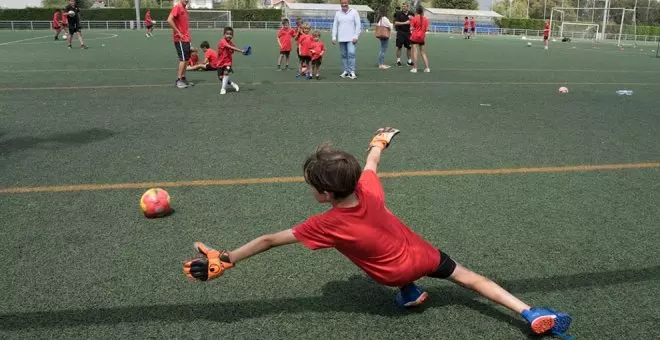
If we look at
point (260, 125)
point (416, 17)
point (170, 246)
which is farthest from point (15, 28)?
point (170, 246)

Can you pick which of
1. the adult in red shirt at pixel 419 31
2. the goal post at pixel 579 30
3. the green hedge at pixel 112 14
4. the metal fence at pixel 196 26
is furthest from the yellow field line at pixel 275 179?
the green hedge at pixel 112 14

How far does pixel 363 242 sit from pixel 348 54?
11341mm

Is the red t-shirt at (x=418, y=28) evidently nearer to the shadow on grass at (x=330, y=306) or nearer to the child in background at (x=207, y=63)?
the child in background at (x=207, y=63)

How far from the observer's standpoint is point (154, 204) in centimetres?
425

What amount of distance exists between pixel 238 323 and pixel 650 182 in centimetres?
444

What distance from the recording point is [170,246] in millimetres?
3809

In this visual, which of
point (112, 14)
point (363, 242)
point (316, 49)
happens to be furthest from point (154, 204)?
point (112, 14)

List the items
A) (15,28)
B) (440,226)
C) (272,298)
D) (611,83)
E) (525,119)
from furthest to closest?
(15,28) → (611,83) → (525,119) → (440,226) → (272,298)

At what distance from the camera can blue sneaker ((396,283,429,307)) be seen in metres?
2.97

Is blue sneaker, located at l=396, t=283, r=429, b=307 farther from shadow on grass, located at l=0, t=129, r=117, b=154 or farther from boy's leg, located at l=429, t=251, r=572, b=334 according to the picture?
shadow on grass, located at l=0, t=129, r=117, b=154

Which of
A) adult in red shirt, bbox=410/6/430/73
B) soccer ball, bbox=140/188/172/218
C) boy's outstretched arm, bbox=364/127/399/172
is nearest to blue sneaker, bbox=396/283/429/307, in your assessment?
boy's outstretched arm, bbox=364/127/399/172

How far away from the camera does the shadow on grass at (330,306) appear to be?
2904 mm

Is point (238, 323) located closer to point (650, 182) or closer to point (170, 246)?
point (170, 246)

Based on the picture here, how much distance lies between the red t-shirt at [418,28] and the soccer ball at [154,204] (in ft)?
38.9
